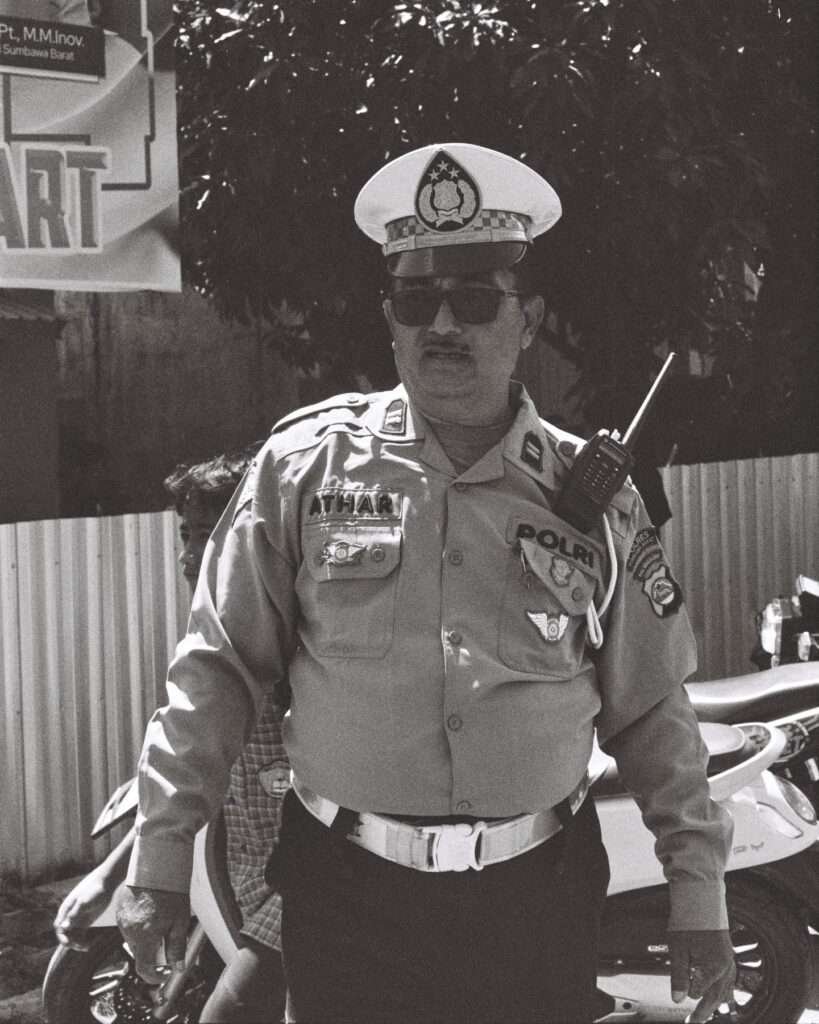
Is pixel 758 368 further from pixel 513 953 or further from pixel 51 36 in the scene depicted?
pixel 513 953

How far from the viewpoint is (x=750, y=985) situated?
402 cm

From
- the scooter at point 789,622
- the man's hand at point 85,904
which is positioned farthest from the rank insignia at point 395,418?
the scooter at point 789,622

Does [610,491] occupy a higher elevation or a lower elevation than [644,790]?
higher

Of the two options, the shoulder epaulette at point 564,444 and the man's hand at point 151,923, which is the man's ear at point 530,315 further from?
the man's hand at point 151,923

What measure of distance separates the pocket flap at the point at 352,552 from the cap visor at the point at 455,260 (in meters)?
0.42

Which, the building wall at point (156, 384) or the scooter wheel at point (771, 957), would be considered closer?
the scooter wheel at point (771, 957)

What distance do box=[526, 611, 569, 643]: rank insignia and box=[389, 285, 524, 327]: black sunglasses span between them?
0.48m

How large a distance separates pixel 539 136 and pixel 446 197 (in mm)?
3720

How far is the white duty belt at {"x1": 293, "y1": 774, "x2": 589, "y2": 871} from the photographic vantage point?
92.4 inches

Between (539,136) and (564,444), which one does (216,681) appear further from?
(539,136)

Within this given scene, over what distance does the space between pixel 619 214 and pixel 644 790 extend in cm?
452

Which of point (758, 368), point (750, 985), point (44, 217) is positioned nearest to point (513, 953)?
point (750, 985)

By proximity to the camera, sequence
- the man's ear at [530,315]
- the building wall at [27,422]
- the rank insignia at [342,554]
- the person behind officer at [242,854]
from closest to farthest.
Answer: the rank insignia at [342,554], the man's ear at [530,315], the person behind officer at [242,854], the building wall at [27,422]

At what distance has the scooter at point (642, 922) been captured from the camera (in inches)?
143
